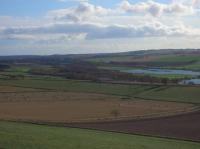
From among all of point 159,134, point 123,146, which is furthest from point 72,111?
point 123,146

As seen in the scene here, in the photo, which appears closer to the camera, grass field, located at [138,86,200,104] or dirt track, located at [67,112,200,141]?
dirt track, located at [67,112,200,141]

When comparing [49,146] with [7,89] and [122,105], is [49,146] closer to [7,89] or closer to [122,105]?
[122,105]

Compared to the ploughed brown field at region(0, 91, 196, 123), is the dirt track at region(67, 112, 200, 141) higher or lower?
higher

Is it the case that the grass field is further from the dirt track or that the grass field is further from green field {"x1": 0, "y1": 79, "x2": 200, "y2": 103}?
the dirt track

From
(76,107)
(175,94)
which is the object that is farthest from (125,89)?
(76,107)

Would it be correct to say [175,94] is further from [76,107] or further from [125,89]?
[76,107]

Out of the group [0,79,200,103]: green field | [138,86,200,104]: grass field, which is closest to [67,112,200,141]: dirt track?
[138,86,200,104]: grass field
